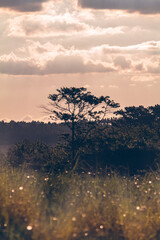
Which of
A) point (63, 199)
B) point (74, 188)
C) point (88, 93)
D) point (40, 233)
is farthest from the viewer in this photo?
point (88, 93)

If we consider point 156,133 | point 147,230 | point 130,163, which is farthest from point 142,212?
point 156,133

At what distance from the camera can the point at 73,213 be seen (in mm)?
10414

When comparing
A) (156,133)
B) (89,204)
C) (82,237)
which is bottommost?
(82,237)

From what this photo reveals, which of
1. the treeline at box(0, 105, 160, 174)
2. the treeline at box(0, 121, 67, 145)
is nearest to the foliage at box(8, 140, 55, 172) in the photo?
the treeline at box(0, 105, 160, 174)

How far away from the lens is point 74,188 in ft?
42.3

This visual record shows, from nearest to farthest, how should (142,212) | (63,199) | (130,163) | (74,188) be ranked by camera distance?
1. (142,212)
2. (63,199)
3. (74,188)
4. (130,163)

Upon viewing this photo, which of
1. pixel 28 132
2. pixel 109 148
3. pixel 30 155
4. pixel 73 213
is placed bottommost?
pixel 73 213

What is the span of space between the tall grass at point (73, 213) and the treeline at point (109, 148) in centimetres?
1909

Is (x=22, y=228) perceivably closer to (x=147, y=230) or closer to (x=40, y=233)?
(x=40, y=233)

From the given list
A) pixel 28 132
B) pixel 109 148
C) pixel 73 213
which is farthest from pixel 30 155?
pixel 28 132

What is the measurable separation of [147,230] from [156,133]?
33.1 metres

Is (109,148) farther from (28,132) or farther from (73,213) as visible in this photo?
(28,132)

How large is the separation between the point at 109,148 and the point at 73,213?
1077 inches

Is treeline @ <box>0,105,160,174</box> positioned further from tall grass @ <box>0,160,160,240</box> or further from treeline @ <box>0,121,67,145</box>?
treeline @ <box>0,121,67,145</box>
